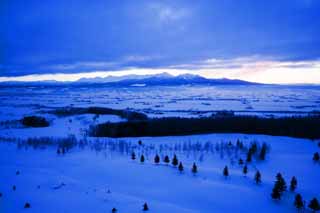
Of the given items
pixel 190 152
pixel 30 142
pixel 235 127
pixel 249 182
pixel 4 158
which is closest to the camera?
pixel 249 182

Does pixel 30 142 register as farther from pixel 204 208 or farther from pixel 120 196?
pixel 204 208

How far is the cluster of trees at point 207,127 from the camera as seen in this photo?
28.0 m

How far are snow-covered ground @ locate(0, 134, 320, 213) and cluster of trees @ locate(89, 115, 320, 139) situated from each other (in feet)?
38.3

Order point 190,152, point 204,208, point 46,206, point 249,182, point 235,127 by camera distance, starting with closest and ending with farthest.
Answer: point 46,206, point 204,208, point 249,182, point 190,152, point 235,127

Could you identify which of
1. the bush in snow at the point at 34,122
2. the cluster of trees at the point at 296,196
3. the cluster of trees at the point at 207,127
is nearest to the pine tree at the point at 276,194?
the cluster of trees at the point at 296,196

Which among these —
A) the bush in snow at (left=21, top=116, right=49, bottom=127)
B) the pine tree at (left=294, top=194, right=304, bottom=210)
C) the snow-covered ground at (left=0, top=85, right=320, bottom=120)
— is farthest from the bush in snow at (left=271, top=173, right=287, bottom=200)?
the snow-covered ground at (left=0, top=85, right=320, bottom=120)

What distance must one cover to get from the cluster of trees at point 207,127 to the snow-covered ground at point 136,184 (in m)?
11.7

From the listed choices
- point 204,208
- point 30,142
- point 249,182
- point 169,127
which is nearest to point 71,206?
point 204,208

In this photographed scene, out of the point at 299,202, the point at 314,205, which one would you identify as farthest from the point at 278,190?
the point at 314,205

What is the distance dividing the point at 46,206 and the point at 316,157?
560 inches

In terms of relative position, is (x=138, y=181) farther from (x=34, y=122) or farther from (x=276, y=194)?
(x=34, y=122)

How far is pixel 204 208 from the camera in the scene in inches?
337

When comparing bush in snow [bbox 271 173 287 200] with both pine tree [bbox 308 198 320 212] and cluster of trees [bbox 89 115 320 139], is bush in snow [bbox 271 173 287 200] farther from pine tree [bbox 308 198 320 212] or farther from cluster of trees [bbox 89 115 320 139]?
cluster of trees [bbox 89 115 320 139]

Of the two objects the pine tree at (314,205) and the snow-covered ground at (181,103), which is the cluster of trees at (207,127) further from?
the pine tree at (314,205)
